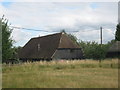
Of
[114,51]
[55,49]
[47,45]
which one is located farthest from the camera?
[47,45]

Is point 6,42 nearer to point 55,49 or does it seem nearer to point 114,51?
point 55,49

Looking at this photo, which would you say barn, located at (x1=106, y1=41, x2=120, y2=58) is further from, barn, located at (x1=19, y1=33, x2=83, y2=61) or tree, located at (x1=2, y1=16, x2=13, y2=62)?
tree, located at (x1=2, y1=16, x2=13, y2=62)

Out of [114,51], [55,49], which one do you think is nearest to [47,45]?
[55,49]

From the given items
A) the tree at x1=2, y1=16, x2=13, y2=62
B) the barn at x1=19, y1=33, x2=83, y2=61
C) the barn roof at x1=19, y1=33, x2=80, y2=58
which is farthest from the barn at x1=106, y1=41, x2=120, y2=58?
the tree at x1=2, y1=16, x2=13, y2=62

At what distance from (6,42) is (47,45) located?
626 inches

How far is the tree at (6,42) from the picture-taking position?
4041cm

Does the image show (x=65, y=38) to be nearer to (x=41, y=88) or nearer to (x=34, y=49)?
(x=34, y=49)

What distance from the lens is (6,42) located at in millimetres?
41156

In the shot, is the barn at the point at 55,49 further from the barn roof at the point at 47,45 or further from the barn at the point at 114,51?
the barn at the point at 114,51

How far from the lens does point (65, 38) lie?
55.2 m

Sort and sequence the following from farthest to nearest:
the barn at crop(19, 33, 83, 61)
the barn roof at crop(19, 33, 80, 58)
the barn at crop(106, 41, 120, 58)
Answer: the barn at crop(106, 41, 120, 58) → the barn roof at crop(19, 33, 80, 58) → the barn at crop(19, 33, 83, 61)

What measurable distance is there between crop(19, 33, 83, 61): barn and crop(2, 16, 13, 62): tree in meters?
10.7

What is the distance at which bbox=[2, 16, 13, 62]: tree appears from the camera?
1591 inches

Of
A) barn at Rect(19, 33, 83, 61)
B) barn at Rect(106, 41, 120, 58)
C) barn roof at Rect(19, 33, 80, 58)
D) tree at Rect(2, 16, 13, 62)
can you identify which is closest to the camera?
tree at Rect(2, 16, 13, 62)
